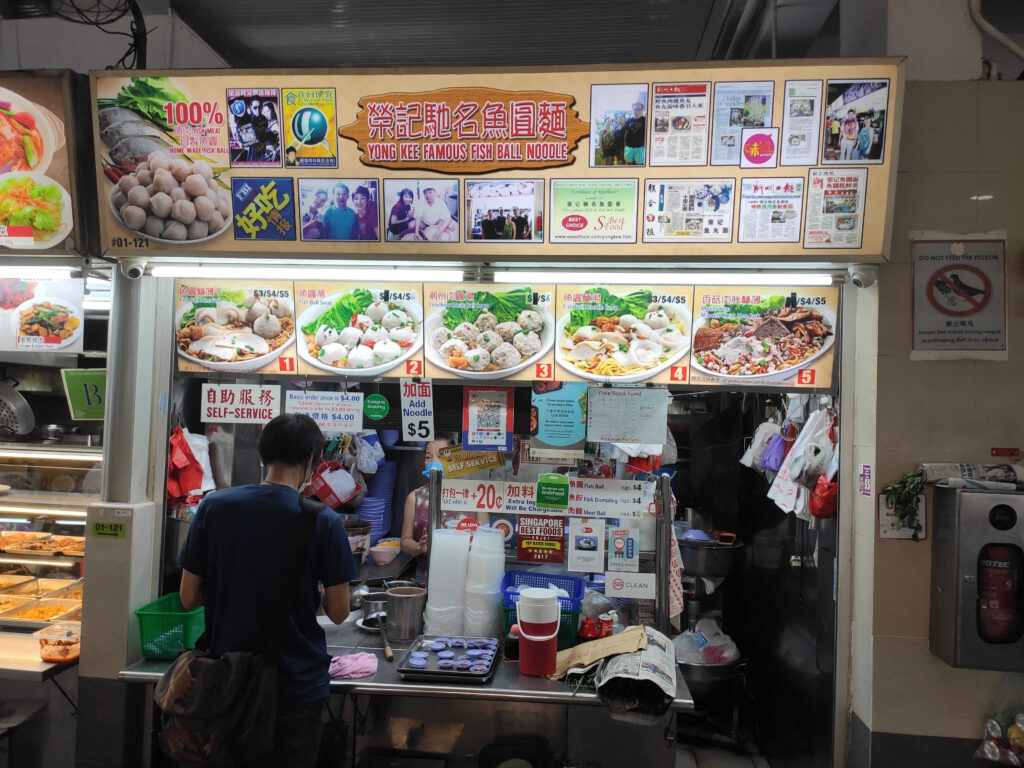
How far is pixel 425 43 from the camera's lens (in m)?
6.17

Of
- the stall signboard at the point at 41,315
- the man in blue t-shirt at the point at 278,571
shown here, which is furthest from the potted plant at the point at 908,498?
the stall signboard at the point at 41,315

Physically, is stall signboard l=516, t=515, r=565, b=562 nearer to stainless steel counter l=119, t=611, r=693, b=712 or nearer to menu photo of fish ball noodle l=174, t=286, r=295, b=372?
stainless steel counter l=119, t=611, r=693, b=712

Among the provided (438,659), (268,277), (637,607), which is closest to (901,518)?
(637,607)

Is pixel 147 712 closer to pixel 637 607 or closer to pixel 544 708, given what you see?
pixel 544 708

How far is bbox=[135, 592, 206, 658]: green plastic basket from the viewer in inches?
142

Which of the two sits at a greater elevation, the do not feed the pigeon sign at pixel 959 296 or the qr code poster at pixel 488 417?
the do not feed the pigeon sign at pixel 959 296

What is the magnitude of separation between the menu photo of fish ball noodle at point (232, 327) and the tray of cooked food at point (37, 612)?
1.80 metres

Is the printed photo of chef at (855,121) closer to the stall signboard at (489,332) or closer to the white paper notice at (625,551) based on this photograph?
Answer: the stall signboard at (489,332)

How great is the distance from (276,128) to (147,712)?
125 inches

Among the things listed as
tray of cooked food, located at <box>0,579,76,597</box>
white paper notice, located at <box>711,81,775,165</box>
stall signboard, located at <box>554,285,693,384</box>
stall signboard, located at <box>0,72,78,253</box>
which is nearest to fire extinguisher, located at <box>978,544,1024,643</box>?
stall signboard, located at <box>554,285,693,384</box>

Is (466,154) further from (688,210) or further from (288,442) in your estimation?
(288,442)

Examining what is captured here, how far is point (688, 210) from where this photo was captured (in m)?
3.28

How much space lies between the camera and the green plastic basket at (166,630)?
3613 mm

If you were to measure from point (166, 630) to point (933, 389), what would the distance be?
4.10 metres
